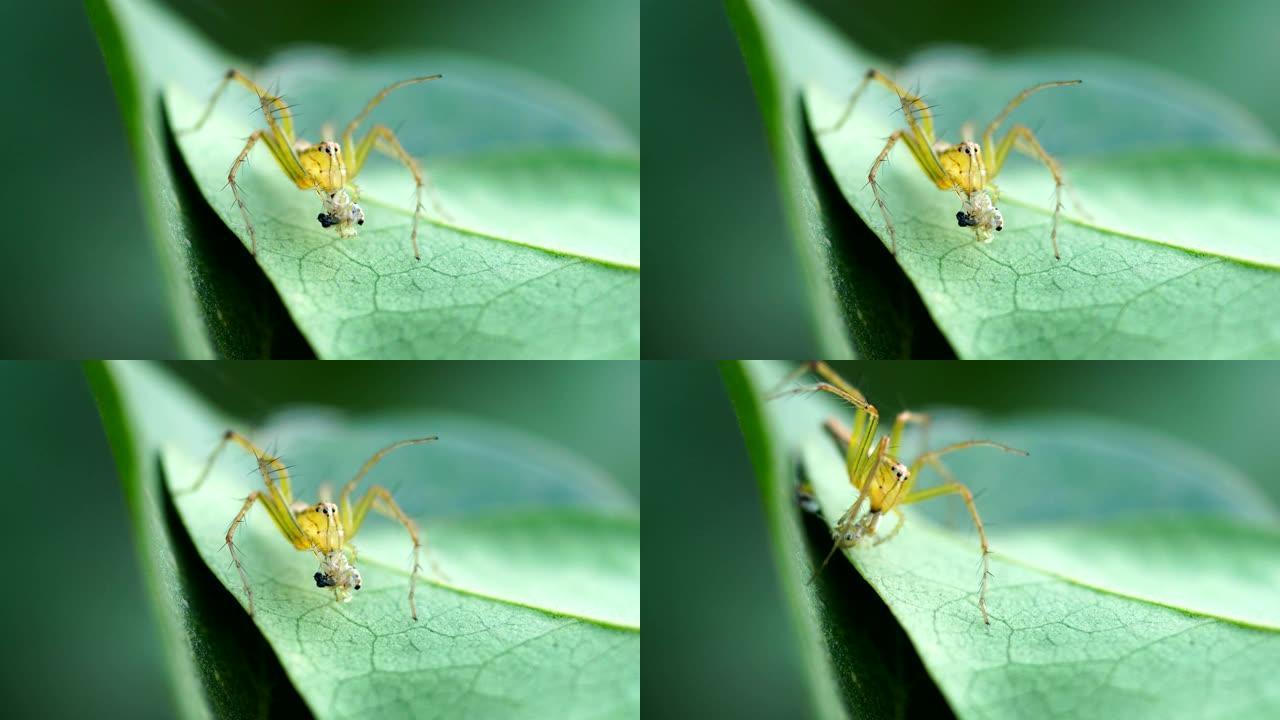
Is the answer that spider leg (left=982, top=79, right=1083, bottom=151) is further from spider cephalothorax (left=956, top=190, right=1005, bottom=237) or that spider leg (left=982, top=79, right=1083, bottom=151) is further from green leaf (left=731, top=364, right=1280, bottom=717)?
green leaf (left=731, top=364, right=1280, bottom=717)

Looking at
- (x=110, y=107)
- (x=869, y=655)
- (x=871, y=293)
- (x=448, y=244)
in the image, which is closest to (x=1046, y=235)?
(x=871, y=293)

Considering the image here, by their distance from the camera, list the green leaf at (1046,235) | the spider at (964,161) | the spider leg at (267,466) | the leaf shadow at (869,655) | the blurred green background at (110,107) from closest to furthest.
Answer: the leaf shadow at (869,655) → the green leaf at (1046,235) → the spider at (964,161) → the blurred green background at (110,107) → the spider leg at (267,466)

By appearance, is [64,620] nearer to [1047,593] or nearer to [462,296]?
[462,296]

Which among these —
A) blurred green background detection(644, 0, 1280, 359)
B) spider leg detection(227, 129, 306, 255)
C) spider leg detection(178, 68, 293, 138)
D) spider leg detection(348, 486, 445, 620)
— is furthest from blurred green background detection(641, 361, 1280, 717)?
spider leg detection(178, 68, 293, 138)

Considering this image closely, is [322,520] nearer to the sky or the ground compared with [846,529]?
nearer to the sky

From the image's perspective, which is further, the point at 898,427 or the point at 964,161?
the point at 898,427

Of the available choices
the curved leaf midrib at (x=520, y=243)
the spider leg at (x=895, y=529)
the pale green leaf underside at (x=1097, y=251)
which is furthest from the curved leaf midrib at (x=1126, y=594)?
the curved leaf midrib at (x=520, y=243)

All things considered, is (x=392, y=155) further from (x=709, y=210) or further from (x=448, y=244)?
(x=709, y=210)

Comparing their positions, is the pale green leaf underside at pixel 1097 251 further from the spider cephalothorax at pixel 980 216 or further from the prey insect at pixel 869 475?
the prey insect at pixel 869 475
